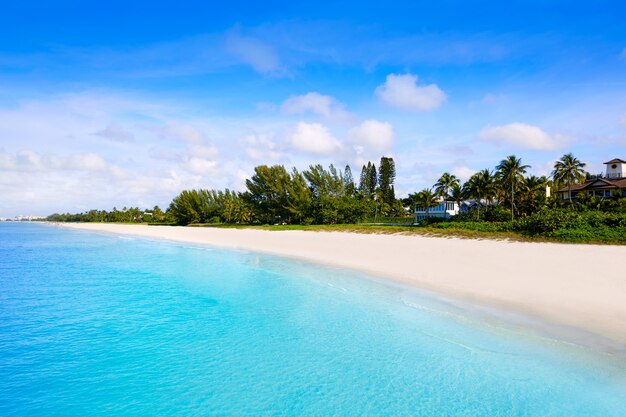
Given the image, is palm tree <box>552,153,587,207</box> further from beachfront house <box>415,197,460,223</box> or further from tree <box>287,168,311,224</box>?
tree <box>287,168,311,224</box>

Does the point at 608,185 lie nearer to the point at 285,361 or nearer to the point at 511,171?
the point at 511,171

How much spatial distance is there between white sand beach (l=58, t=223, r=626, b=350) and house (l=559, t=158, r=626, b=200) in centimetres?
3725

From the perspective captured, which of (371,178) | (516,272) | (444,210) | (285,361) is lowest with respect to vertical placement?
(285,361)

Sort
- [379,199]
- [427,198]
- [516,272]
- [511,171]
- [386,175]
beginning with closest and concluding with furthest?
[516,272] → [511,171] → [427,198] → [379,199] → [386,175]

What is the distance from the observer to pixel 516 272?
1773 centimetres

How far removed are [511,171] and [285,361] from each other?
2093 inches

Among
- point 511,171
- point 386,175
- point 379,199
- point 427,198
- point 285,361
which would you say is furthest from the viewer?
point 386,175

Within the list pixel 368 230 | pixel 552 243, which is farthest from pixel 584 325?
pixel 368 230

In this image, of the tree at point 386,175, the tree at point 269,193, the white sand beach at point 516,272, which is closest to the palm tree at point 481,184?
the white sand beach at point 516,272

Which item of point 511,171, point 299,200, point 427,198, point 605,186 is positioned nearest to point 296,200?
point 299,200

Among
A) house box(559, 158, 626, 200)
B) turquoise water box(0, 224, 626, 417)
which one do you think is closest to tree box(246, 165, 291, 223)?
house box(559, 158, 626, 200)

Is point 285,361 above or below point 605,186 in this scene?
below

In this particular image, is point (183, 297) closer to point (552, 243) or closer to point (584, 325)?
point (584, 325)

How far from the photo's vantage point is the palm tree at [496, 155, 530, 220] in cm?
5278
